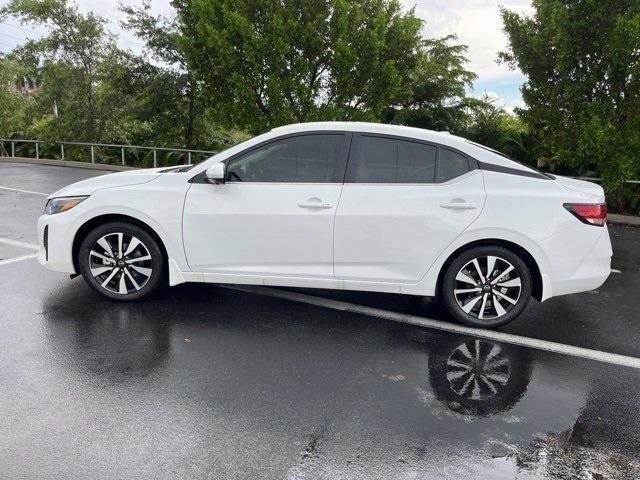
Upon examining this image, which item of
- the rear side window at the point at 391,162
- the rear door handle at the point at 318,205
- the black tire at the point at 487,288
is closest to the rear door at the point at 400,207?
the rear side window at the point at 391,162

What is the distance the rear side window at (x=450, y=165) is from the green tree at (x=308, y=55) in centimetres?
857

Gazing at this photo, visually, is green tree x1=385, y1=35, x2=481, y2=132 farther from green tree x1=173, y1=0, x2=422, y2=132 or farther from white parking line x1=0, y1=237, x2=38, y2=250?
white parking line x1=0, y1=237, x2=38, y2=250

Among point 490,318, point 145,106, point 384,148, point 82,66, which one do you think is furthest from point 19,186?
point 490,318

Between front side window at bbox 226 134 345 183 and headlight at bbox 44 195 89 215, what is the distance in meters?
1.42

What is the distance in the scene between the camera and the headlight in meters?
4.79

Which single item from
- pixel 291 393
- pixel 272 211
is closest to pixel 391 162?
pixel 272 211

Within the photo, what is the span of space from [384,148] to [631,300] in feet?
10.8

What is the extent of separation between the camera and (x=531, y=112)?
36.4 feet

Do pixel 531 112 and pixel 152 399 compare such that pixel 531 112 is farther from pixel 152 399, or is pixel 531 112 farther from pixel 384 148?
pixel 152 399

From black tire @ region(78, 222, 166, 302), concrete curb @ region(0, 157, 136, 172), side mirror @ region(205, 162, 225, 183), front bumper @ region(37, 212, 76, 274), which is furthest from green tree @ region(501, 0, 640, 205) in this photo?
concrete curb @ region(0, 157, 136, 172)

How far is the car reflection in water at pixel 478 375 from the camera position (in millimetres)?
3393

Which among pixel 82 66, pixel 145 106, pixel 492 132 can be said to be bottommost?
pixel 492 132

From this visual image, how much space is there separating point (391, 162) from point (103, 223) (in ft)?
8.71

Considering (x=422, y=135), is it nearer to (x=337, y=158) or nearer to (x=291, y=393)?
(x=337, y=158)
